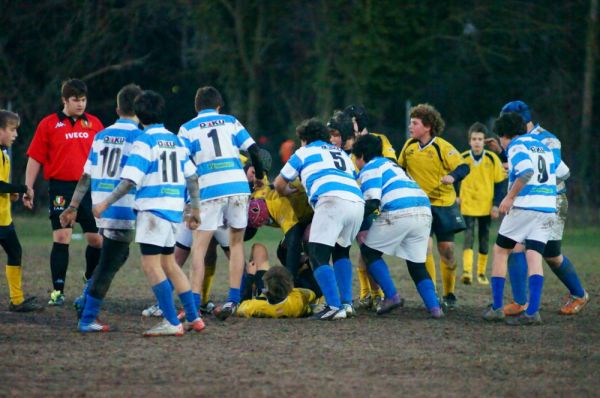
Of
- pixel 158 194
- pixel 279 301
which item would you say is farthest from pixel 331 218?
pixel 158 194

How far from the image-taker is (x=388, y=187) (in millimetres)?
9398

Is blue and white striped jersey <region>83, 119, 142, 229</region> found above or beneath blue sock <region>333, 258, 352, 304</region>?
above

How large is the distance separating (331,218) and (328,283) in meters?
0.57

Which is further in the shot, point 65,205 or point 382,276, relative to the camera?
point 65,205

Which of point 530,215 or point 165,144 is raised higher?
point 165,144

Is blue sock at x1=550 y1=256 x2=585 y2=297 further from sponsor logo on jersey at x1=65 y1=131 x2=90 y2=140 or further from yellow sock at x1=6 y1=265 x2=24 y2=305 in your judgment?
yellow sock at x1=6 y1=265 x2=24 y2=305

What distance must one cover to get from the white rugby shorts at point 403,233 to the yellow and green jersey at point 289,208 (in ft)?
2.31

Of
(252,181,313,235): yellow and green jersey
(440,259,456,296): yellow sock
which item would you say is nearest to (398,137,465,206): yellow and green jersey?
(440,259,456,296): yellow sock

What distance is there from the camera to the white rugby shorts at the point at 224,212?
29.4ft

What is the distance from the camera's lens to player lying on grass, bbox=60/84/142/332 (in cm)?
812

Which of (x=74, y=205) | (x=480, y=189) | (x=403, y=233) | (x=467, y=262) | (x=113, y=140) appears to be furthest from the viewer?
(x=480, y=189)

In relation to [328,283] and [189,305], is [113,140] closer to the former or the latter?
[189,305]

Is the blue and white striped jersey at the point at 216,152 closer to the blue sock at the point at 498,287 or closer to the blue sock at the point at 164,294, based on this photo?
the blue sock at the point at 164,294

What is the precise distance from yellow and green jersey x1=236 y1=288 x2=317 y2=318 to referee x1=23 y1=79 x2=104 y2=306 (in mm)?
1600
